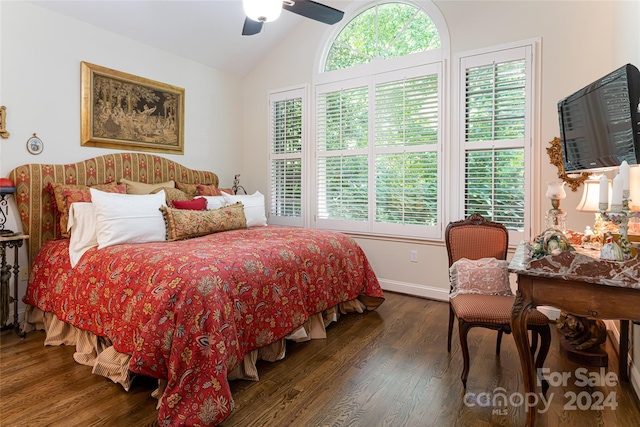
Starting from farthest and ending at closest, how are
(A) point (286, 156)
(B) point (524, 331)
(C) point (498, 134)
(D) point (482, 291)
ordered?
(A) point (286, 156)
(C) point (498, 134)
(D) point (482, 291)
(B) point (524, 331)

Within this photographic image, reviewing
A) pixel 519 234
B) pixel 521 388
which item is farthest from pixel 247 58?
pixel 521 388

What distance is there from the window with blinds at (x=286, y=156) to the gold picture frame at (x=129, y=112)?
1.24 meters

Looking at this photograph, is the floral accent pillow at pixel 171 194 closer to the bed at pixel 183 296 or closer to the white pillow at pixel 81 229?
the bed at pixel 183 296

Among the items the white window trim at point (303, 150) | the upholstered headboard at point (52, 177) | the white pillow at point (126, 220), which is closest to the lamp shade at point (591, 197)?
the white window trim at point (303, 150)

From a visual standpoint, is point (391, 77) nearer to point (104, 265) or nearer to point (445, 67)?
point (445, 67)

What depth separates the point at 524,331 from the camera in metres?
1.69

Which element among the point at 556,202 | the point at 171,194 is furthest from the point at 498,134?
the point at 171,194

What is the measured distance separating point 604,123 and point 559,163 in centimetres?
115

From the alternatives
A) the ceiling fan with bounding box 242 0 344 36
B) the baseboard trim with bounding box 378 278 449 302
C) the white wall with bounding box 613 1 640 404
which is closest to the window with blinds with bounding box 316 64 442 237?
the baseboard trim with bounding box 378 278 449 302

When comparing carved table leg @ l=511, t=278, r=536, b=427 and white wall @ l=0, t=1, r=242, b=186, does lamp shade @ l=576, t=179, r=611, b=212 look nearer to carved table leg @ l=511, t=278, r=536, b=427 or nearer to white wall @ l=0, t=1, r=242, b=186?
carved table leg @ l=511, t=278, r=536, b=427

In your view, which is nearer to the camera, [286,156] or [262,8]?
[262,8]

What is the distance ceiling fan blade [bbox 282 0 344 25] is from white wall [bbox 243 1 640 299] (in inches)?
58.2

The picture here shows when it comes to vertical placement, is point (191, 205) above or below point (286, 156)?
below

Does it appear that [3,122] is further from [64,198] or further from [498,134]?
[498,134]
